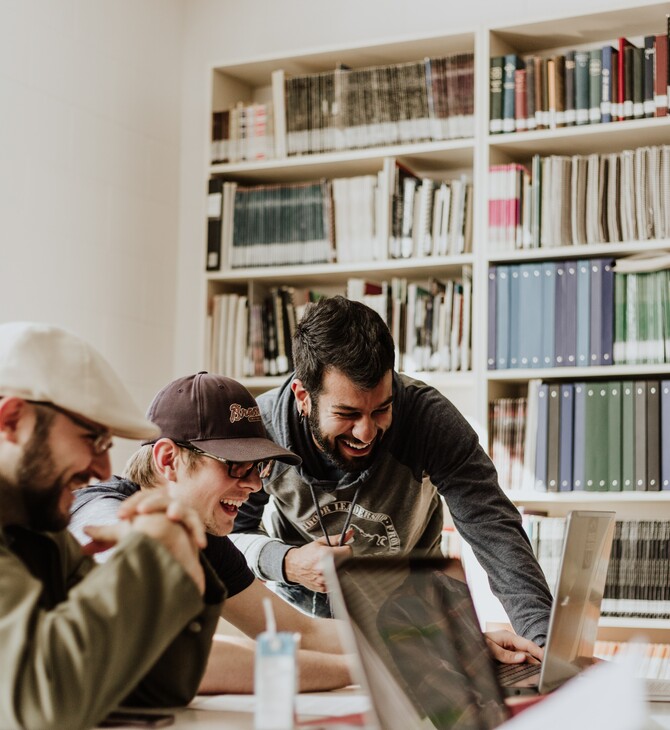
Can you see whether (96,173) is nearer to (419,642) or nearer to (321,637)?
(321,637)

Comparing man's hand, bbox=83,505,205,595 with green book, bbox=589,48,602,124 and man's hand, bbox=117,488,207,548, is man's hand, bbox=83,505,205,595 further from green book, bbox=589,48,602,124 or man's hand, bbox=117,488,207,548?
green book, bbox=589,48,602,124

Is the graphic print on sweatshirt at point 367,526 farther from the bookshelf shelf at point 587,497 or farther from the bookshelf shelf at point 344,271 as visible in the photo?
the bookshelf shelf at point 344,271

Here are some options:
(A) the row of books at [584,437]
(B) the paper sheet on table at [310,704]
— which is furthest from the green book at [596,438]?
(B) the paper sheet on table at [310,704]

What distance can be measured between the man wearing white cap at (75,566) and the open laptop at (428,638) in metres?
0.18

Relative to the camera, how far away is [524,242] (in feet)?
11.0

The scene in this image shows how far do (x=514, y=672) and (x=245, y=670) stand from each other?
409 millimetres

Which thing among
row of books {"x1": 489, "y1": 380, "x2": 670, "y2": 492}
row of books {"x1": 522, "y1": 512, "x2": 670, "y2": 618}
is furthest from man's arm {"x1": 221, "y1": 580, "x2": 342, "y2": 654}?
row of books {"x1": 489, "y1": 380, "x2": 670, "y2": 492}

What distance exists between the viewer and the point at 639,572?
312cm

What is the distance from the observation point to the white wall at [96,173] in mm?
3279

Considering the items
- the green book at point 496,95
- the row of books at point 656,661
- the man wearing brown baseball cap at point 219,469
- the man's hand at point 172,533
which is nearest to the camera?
the man's hand at point 172,533

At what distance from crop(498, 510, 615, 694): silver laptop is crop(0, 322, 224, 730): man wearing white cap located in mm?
473

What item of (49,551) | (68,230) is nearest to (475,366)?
(68,230)

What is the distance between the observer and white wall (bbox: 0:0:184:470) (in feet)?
10.8

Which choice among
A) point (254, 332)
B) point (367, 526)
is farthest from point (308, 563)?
point (254, 332)
